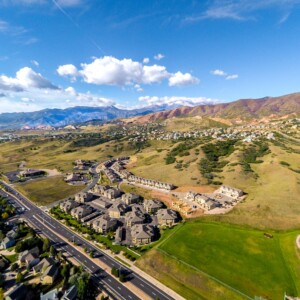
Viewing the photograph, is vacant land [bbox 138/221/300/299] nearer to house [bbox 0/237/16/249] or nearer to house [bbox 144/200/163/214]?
house [bbox 144/200/163/214]

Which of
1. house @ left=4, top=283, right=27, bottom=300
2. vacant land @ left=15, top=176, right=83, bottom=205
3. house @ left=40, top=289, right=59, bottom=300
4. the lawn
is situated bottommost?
vacant land @ left=15, top=176, right=83, bottom=205

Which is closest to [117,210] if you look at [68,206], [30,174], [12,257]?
[68,206]

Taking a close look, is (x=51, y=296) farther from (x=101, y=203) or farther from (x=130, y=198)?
(x=130, y=198)

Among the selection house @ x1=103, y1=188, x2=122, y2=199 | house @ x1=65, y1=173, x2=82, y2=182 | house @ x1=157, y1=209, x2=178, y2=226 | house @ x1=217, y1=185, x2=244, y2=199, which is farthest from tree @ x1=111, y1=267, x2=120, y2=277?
house @ x1=65, y1=173, x2=82, y2=182

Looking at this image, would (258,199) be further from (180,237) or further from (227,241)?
(180,237)

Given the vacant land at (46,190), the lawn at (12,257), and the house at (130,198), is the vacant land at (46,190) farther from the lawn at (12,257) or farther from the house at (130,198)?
the lawn at (12,257)

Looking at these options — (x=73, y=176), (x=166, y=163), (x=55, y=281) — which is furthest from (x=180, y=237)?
(x=73, y=176)
